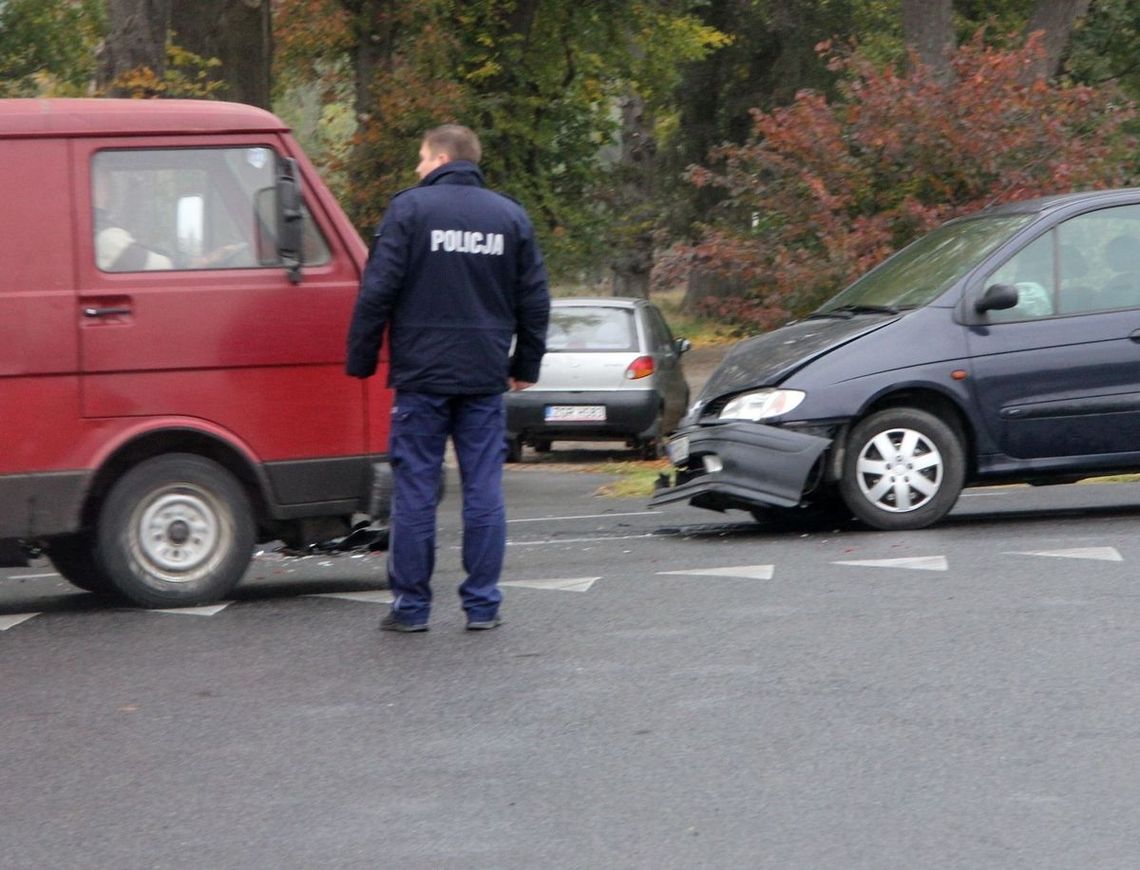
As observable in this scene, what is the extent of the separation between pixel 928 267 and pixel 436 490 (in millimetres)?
4547

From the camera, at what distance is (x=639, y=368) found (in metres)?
18.6

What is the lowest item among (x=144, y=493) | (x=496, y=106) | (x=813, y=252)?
(x=144, y=493)

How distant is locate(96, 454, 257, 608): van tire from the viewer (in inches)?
320

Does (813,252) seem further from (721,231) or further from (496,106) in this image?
(496,106)

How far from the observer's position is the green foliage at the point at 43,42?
92.4ft

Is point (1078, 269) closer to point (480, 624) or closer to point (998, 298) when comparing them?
point (998, 298)

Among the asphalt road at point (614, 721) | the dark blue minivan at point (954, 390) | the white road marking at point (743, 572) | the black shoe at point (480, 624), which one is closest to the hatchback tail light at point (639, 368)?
the dark blue minivan at point (954, 390)

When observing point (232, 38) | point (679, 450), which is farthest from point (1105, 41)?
point (679, 450)

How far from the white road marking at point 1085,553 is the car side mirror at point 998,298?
5.54 ft

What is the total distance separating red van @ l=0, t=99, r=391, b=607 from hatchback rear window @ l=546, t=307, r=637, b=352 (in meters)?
10.1

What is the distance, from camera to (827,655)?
22.2 feet

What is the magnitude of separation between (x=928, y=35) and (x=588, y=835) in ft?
67.2

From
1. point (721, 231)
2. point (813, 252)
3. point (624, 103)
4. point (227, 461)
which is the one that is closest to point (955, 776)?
point (227, 461)

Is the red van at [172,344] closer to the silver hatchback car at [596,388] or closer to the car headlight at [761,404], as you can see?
the car headlight at [761,404]
